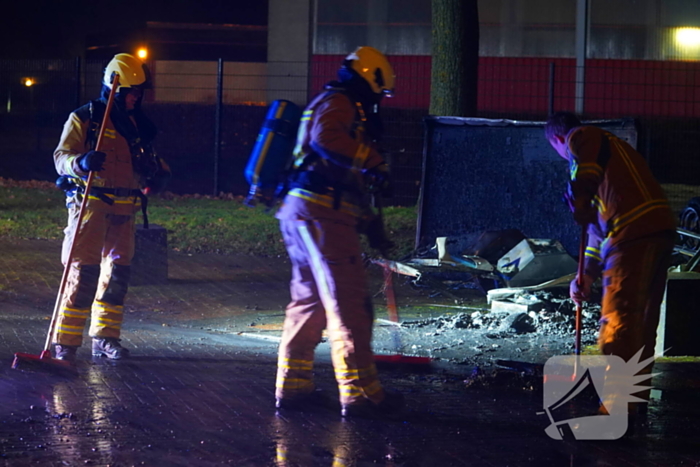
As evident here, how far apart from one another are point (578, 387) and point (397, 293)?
4059mm

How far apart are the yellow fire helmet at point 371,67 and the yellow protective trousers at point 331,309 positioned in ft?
2.73

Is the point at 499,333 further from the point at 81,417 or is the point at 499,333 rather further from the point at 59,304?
the point at 81,417

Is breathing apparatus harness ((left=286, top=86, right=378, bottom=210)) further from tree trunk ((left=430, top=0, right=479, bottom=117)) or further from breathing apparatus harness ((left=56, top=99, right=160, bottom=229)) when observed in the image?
tree trunk ((left=430, top=0, right=479, bottom=117))

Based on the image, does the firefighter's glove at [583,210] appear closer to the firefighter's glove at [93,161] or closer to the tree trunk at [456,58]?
the firefighter's glove at [93,161]

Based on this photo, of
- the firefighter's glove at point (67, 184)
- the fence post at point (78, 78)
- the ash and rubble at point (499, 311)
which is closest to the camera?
the firefighter's glove at point (67, 184)

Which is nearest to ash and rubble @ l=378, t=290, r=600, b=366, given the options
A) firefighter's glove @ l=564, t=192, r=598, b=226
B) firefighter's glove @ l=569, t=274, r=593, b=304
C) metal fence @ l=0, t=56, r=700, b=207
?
firefighter's glove @ l=569, t=274, r=593, b=304

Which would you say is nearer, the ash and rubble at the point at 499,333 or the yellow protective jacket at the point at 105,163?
the yellow protective jacket at the point at 105,163

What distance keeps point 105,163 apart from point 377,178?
233 centimetres

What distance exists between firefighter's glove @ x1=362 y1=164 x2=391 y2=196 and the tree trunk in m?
7.67

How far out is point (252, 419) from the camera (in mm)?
4996

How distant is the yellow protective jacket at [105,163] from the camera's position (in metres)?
6.23

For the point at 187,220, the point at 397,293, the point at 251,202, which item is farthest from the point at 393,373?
the point at 187,220

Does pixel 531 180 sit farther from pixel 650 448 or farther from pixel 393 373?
pixel 650 448

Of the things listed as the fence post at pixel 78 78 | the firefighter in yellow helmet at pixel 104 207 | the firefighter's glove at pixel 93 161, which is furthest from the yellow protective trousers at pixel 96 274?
the fence post at pixel 78 78
